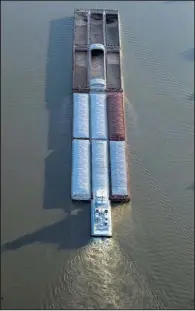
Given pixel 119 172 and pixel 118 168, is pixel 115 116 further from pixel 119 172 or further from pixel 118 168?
pixel 119 172

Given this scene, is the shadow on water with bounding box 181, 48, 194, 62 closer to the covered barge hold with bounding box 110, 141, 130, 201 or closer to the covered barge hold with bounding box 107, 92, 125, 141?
the covered barge hold with bounding box 107, 92, 125, 141

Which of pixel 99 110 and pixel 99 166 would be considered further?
pixel 99 110

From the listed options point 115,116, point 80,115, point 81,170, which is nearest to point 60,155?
point 81,170

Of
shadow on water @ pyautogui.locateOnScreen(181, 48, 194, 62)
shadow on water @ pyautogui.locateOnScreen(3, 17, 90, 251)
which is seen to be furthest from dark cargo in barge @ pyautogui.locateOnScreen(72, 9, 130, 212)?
shadow on water @ pyautogui.locateOnScreen(181, 48, 194, 62)

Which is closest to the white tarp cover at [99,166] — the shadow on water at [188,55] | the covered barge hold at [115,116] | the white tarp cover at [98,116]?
the white tarp cover at [98,116]

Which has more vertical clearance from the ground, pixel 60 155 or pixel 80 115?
pixel 80 115

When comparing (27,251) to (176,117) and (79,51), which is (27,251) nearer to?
(176,117)
